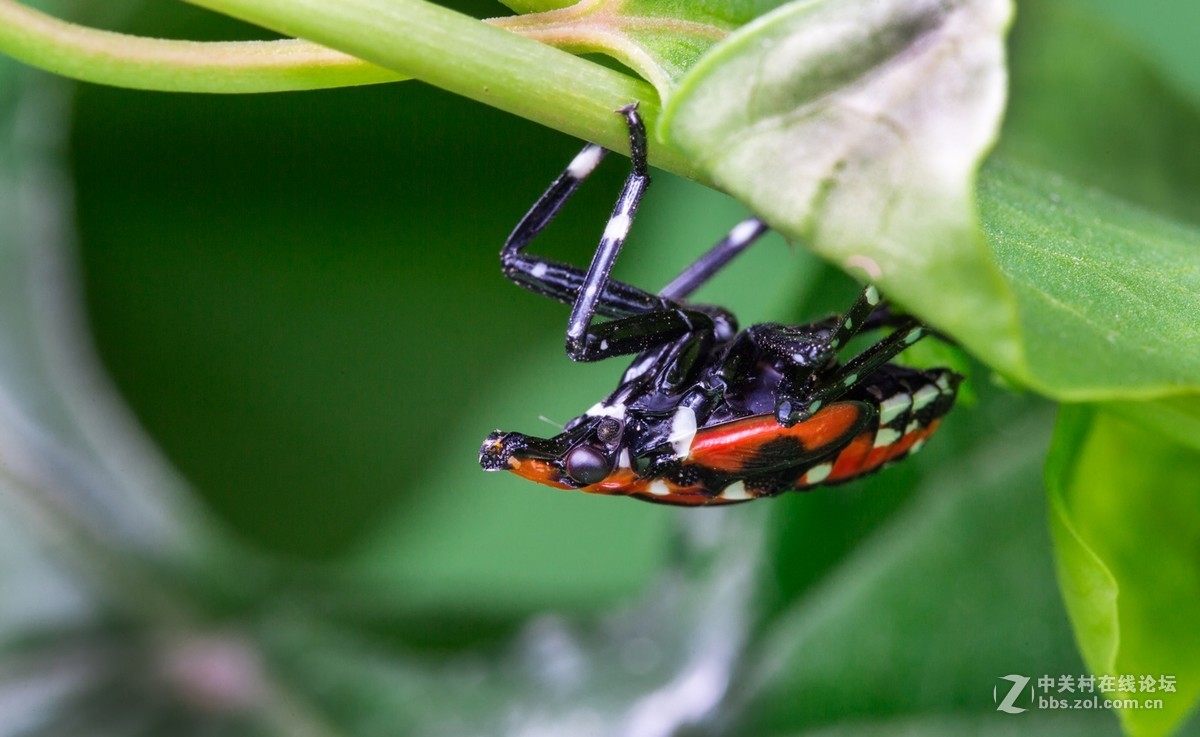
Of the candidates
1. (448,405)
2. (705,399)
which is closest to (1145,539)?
(705,399)

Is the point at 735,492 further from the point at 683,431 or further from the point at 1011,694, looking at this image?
the point at 1011,694

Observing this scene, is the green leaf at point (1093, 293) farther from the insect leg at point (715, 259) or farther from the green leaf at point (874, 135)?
the insect leg at point (715, 259)

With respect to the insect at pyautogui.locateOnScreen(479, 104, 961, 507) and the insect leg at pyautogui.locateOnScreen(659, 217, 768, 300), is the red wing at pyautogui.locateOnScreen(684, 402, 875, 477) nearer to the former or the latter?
the insect at pyautogui.locateOnScreen(479, 104, 961, 507)

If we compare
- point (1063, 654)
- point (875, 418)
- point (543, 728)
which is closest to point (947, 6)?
point (875, 418)

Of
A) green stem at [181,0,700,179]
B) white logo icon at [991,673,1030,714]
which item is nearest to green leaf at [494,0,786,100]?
green stem at [181,0,700,179]

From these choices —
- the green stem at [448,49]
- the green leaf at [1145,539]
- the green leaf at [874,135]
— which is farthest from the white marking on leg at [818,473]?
the green leaf at [874,135]

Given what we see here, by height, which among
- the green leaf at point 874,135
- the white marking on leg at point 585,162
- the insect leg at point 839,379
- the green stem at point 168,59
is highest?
the green stem at point 168,59
